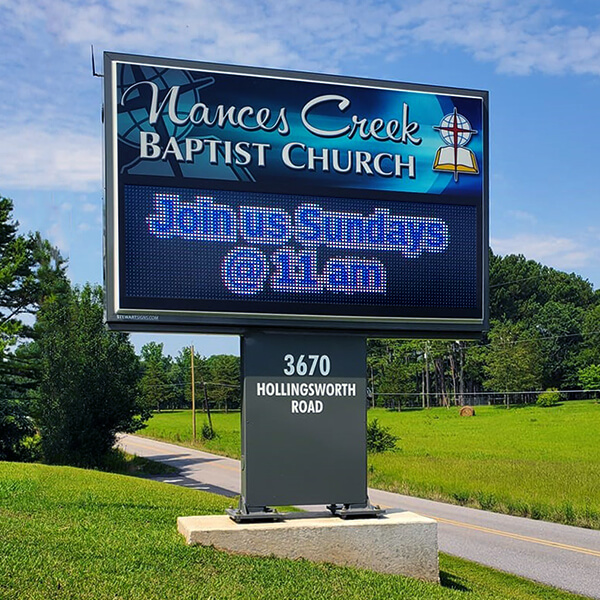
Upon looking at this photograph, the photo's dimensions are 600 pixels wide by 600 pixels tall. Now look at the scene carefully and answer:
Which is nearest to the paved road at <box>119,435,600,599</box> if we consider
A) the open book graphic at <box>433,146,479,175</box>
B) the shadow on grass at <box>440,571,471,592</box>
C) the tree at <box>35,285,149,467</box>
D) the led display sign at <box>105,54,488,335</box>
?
the shadow on grass at <box>440,571,471,592</box>

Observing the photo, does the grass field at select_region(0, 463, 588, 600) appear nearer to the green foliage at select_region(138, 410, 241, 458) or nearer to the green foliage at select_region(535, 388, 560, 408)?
the green foliage at select_region(138, 410, 241, 458)

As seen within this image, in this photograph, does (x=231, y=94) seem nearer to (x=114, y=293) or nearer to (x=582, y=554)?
(x=114, y=293)

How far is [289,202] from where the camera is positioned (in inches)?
384

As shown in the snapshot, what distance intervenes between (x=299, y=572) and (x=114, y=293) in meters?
3.62

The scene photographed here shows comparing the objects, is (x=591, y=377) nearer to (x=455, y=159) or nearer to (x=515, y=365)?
(x=515, y=365)

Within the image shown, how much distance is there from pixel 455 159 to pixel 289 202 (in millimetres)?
2425

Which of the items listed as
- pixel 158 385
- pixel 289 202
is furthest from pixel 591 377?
pixel 289 202

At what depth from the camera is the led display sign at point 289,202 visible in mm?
9328

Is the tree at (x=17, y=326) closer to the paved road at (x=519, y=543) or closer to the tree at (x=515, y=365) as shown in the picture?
the paved road at (x=519, y=543)

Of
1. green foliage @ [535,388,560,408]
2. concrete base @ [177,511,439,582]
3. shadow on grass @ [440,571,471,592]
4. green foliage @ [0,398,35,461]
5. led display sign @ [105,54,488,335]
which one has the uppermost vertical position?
led display sign @ [105,54,488,335]

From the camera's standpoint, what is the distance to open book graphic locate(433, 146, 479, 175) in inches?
418

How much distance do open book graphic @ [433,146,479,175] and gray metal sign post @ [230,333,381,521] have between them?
249 cm

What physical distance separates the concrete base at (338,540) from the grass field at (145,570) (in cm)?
27

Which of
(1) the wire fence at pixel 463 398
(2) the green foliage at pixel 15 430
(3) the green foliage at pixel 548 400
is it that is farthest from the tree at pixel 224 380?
(2) the green foliage at pixel 15 430
